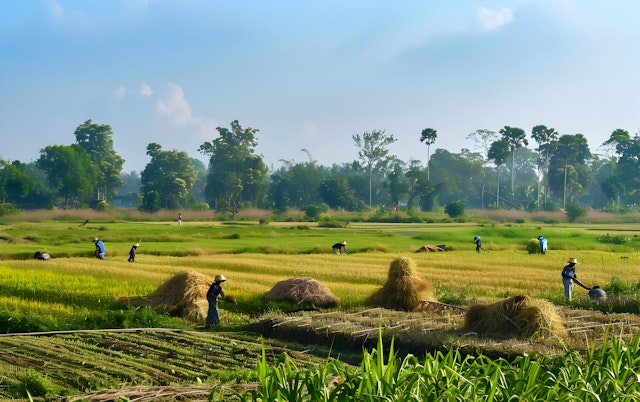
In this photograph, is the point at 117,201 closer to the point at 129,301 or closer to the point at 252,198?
the point at 252,198

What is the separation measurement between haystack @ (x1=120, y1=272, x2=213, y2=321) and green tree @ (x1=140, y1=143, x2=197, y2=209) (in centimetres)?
7543

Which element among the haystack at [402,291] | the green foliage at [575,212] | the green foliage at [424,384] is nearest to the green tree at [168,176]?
the green foliage at [575,212]

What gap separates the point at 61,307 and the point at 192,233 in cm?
3492

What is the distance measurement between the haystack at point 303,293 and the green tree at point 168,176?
74872 mm

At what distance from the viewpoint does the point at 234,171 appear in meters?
99.9

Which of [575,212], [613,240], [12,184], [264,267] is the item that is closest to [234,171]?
[12,184]

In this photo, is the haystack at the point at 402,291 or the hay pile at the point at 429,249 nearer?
the haystack at the point at 402,291

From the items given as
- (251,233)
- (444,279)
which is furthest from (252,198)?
(444,279)

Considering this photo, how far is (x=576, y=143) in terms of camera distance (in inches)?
4144

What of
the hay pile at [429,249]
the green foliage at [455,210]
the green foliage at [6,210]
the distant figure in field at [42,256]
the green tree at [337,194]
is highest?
the green tree at [337,194]

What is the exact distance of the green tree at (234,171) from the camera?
96.6 meters

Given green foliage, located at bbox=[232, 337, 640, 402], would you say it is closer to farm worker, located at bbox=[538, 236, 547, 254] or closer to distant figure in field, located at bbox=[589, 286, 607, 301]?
distant figure in field, located at bbox=[589, 286, 607, 301]

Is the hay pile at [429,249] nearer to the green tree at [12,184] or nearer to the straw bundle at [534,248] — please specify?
the straw bundle at [534,248]

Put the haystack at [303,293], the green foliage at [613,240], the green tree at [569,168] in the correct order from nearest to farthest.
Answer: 1. the haystack at [303,293]
2. the green foliage at [613,240]
3. the green tree at [569,168]
